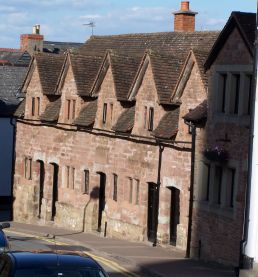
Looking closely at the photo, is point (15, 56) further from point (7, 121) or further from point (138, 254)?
point (138, 254)

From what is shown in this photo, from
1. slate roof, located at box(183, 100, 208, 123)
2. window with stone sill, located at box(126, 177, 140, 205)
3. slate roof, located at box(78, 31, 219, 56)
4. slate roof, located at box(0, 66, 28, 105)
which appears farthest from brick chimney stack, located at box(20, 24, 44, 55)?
slate roof, located at box(183, 100, 208, 123)

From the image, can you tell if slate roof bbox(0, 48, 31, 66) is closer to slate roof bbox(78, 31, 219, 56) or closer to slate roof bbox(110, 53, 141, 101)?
slate roof bbox(78, 31, 219, 56)

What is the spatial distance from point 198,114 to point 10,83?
28.2 metres

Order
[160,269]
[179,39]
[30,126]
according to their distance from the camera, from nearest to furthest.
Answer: [160,269] → [179,39] → [30,126]

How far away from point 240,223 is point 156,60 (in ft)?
30.4

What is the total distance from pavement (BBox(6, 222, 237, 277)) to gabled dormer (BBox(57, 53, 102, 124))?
17.2ft

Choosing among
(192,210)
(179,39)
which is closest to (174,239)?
(192,210)

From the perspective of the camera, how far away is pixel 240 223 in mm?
26344

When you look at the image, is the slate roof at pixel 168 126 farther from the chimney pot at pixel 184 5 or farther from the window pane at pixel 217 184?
the chimney pot at pixel 184 5

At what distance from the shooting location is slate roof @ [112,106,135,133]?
114 ft

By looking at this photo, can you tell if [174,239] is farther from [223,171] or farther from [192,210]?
[223,171]

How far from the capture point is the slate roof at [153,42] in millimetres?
37062

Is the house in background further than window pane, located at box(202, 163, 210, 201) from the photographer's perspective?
Yes

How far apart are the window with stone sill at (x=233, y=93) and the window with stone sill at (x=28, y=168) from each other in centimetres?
1694
